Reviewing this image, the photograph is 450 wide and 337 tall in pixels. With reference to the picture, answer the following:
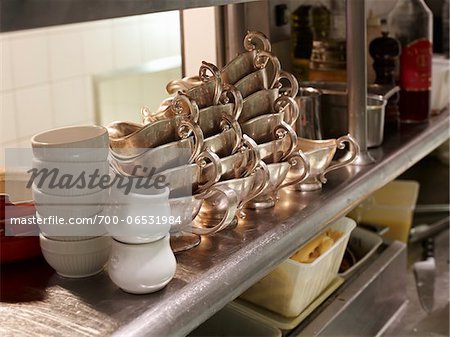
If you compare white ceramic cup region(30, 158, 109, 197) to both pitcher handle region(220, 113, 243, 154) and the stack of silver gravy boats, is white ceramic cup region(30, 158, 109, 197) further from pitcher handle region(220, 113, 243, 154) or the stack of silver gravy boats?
pitcher handle region(220, 113, 243, 154)

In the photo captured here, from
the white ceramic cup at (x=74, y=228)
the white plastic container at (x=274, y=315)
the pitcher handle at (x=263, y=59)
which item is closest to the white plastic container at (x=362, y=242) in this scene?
the white plastic container at (x=274, y=315)

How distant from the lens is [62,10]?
64 cm

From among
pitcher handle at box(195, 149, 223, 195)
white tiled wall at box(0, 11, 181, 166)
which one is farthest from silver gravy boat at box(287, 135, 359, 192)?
white tiled wall at box(0, 11, 181, 166)

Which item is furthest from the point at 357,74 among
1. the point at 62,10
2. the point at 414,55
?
the point at 62,10

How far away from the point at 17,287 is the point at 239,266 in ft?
0.93

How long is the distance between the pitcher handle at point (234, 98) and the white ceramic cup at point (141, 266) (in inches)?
10.6

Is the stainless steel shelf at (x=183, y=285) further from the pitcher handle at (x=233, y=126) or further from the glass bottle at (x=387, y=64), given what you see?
the glass bottle at (x=387, y=64)

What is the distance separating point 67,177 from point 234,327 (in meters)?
0.44

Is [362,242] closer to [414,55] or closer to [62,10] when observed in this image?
[414,55]

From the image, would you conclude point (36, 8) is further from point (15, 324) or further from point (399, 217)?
point (399, 217)

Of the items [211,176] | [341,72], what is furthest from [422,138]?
[211,176]

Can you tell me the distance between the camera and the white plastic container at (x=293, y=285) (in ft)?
3.75

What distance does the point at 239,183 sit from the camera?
3.29ft

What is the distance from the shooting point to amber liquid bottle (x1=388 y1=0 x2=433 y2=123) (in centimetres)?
Answer: 160
